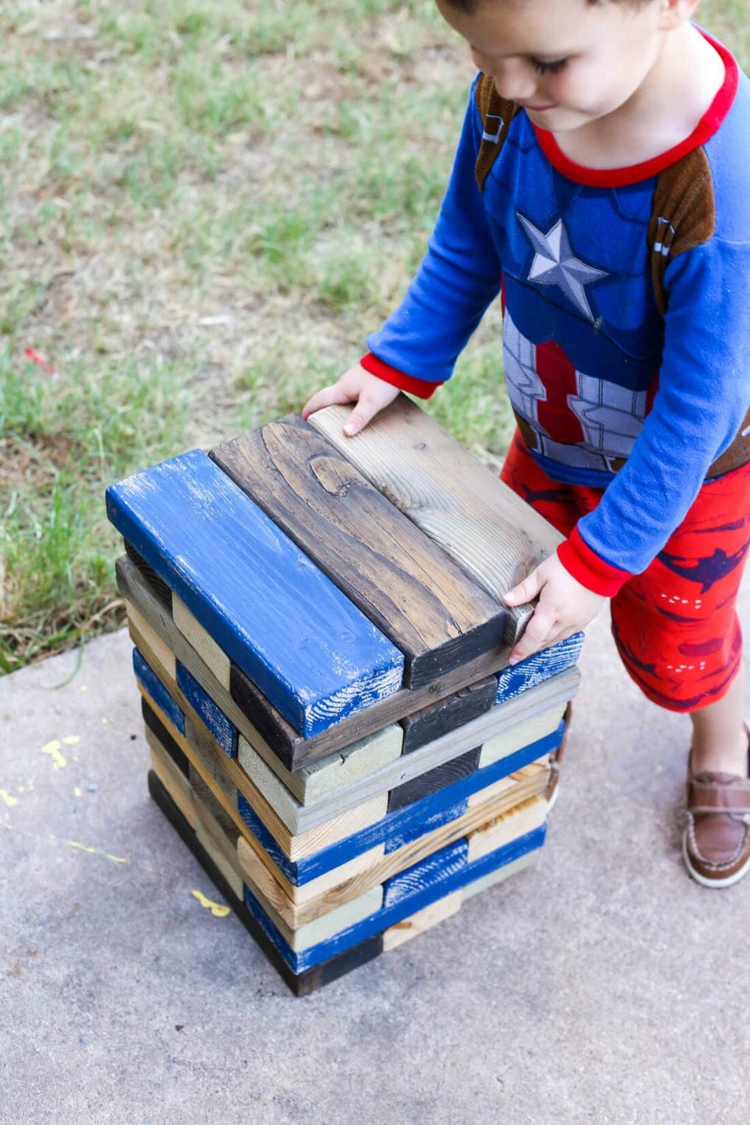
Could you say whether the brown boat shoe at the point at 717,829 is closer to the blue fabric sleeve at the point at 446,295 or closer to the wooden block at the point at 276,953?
the wooden block at the point at 276,953

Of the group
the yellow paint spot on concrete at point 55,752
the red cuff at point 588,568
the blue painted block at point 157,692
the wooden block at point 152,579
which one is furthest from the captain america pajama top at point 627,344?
the yellow paint spot on concrete at point 55,752

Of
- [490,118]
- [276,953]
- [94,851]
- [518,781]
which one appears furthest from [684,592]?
[94,851]

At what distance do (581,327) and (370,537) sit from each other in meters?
0.39

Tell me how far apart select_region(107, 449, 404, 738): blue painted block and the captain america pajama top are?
30 centimetres

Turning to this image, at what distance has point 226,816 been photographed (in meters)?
1.81

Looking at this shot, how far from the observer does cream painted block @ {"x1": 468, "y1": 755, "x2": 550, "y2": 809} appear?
181 centimetres

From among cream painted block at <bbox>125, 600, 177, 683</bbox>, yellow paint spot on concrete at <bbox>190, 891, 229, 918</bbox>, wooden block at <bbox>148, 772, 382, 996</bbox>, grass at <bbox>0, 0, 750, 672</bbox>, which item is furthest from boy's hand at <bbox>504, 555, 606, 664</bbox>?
grass at <bbox>0, 0, 750, 672</bbox>

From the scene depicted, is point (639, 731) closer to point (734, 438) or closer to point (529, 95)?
point (734, 438)

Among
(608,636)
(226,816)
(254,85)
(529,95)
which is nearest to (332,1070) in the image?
(226,816)

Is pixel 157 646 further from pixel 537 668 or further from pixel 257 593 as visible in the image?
pixel 537 668

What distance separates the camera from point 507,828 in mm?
1904

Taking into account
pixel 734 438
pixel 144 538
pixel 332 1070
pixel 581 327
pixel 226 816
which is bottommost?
pixel 332 1070

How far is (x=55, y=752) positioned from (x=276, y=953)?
57cm

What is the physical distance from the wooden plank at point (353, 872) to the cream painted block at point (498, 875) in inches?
6.7
